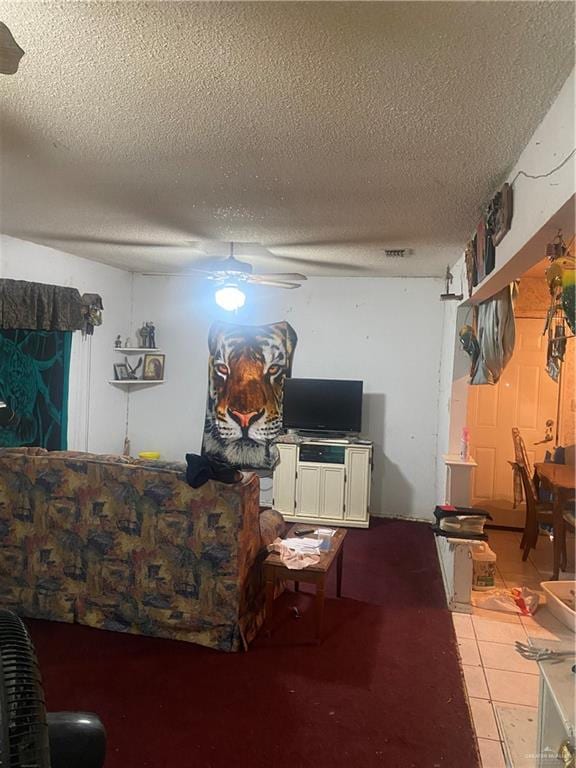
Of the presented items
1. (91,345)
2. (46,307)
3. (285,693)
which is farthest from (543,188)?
(91,345)

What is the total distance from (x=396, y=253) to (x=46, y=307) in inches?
122

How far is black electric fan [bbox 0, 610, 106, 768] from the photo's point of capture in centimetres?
52

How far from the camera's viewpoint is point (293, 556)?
308 cm

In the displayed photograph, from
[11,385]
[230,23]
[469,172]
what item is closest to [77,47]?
[230,23]

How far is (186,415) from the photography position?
6215mm

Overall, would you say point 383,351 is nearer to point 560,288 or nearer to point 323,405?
point 323,405

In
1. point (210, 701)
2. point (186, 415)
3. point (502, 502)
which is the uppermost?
point (186, 415)

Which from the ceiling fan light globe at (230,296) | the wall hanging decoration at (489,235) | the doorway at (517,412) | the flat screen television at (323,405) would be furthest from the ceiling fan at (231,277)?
the doorway at (517,412)

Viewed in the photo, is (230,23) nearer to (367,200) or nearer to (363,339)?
(367,200)

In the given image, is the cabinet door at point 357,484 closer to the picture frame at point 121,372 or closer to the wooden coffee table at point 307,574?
the wooden coffee table at point 307,574

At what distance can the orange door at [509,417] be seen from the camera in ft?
17.3

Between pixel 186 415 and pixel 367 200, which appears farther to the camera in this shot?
pixel 186 415

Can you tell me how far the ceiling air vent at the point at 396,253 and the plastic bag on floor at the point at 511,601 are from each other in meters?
2.64

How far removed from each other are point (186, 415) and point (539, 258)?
4.64m
